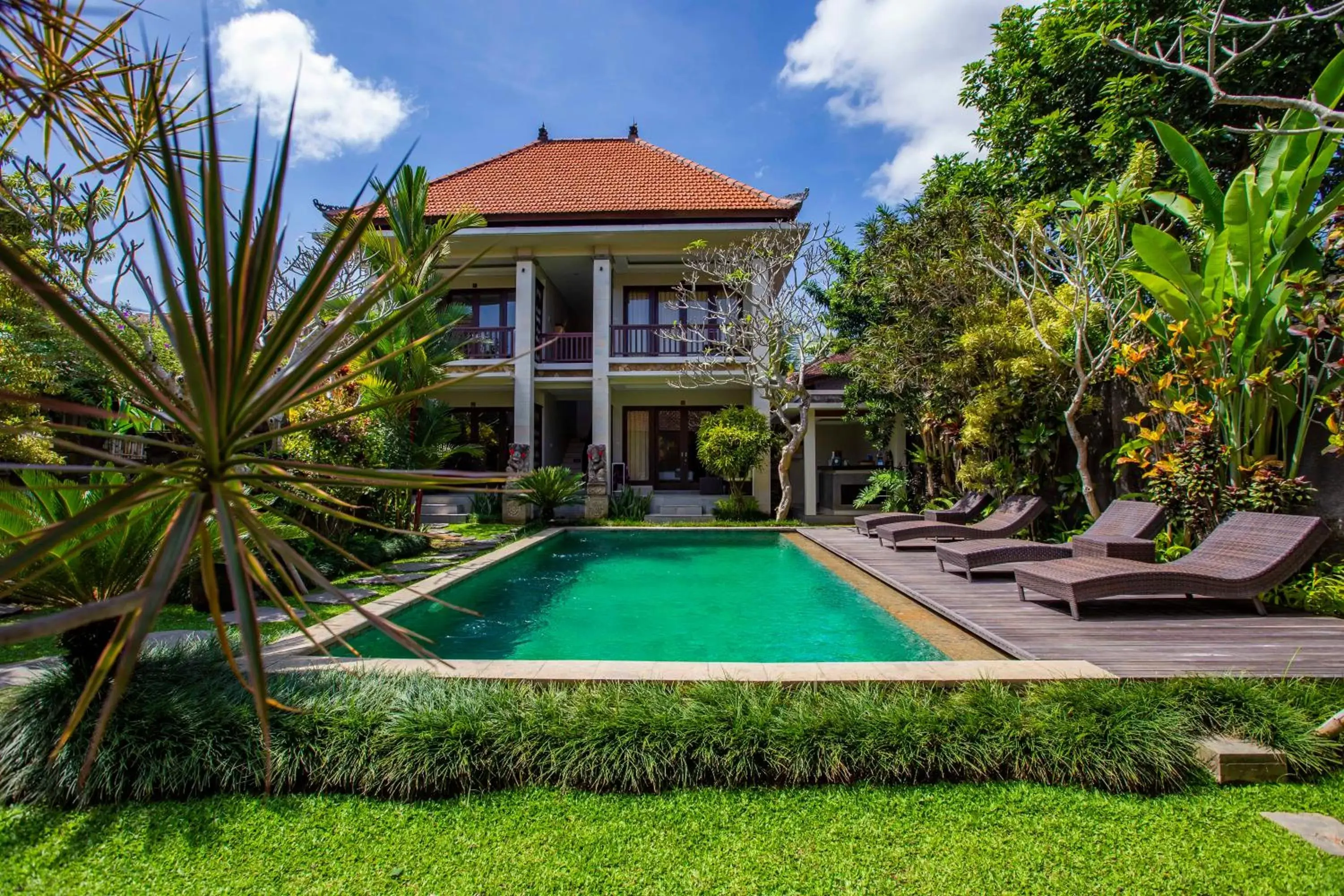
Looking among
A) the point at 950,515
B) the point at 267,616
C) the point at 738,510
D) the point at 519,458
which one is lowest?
the point at 267,616

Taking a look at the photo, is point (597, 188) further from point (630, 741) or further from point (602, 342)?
point (630, 741)

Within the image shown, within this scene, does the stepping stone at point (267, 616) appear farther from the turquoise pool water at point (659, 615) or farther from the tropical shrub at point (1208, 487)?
the tropical shrub at point (1208, 487)

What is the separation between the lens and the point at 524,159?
19.6m

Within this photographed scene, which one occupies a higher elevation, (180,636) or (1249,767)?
(180,636)

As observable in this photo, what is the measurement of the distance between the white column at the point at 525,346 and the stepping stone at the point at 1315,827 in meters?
14.9

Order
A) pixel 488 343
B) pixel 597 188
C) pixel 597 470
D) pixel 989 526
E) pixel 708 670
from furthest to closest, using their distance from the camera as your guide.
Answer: pixel 597 188 → pixel 488 343 → pixel 597 470 → pixel 989 526 → pixel 708 670

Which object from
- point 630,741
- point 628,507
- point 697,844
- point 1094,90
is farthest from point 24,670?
point 1094,90

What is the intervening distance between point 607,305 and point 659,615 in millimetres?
11026

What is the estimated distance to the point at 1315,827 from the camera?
111 inches

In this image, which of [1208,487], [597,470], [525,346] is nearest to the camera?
[1208,487]

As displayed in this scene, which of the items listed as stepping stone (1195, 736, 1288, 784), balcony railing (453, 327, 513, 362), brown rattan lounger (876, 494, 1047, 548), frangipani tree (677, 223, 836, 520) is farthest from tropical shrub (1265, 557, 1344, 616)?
balcony railing (453, 327, 513, 362)

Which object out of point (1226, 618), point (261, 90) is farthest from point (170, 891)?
point (1226, 618)

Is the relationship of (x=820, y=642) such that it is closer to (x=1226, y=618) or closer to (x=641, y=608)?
(x=641, y=608)

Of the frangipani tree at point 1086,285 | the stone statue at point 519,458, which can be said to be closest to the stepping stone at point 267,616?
the stone statue at point 519,458
